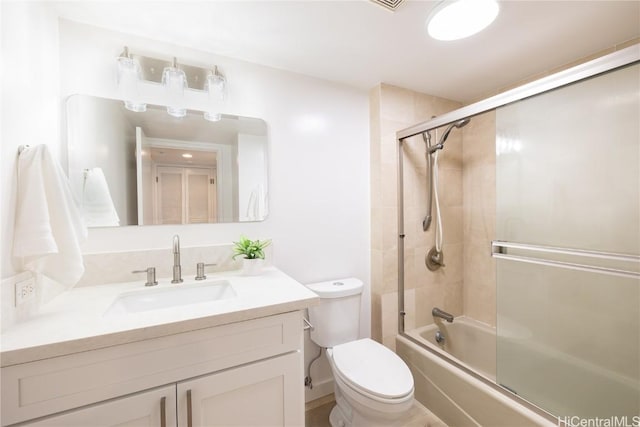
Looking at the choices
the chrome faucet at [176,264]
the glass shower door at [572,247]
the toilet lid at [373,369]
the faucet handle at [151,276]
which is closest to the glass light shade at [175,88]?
the chrome faucet at [176,264]

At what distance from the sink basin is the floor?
1024 millimetres

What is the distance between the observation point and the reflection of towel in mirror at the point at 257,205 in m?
1.56

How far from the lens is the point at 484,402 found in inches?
53.8

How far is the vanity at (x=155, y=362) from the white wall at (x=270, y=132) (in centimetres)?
28

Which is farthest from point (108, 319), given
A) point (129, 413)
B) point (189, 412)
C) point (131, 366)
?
point (189, 412)

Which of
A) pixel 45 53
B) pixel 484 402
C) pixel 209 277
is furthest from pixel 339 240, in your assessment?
pixel 45 53

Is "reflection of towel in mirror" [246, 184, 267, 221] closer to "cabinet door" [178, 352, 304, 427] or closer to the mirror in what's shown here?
the mirror

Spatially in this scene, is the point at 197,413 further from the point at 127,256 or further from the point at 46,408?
the point at 127,256

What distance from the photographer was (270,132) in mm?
1611

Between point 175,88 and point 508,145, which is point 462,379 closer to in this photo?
point 508,145

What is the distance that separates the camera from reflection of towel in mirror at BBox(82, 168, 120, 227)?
1.23 m

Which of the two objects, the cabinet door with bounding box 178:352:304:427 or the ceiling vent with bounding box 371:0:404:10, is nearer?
the cabinet door with bounding box 178:352:304:427

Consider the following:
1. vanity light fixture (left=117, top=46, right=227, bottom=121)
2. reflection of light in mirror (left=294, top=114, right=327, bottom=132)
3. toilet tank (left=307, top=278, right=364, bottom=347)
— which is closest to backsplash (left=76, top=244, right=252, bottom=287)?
toilet tank (left=307, top=278, right=364, bottom=347)

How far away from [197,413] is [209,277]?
0.61 meters
